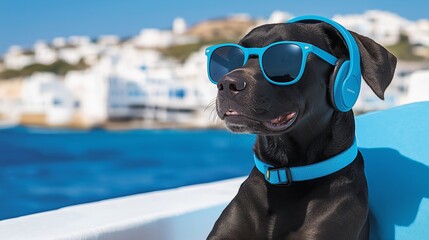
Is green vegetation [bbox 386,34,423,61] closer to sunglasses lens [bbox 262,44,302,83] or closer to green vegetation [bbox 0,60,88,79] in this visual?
green vegetation [bbox 0,60,88,79]

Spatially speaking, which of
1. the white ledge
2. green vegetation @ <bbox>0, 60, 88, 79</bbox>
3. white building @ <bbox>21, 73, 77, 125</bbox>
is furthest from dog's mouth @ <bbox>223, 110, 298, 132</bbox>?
green vegetation @ <bbox>0, 60, 88, 79</bbox>

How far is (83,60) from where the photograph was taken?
49906mm

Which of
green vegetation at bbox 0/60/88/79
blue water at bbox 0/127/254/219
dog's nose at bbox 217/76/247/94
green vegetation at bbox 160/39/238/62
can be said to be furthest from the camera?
green vegetation at bbox 0/60/88/79

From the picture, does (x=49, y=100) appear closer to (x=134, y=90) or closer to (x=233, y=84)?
(x=134, y=90)

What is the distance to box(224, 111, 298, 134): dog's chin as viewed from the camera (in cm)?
127

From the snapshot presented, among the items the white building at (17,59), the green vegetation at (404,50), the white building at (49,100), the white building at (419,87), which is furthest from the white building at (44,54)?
the white building at (419,87)

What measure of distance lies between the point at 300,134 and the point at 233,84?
221mm

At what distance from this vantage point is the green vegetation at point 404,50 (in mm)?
31219

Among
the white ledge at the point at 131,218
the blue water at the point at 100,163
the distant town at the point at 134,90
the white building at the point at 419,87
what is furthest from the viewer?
the distant town at the point at 134,90

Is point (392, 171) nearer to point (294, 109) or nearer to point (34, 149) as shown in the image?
point (294, 109)

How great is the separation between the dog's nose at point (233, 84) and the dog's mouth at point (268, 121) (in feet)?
0.18

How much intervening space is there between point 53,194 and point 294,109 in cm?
1656

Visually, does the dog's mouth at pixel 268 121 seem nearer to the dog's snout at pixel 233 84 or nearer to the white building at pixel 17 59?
the dog's snout at pixel 233 84

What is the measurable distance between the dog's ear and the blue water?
865cm
